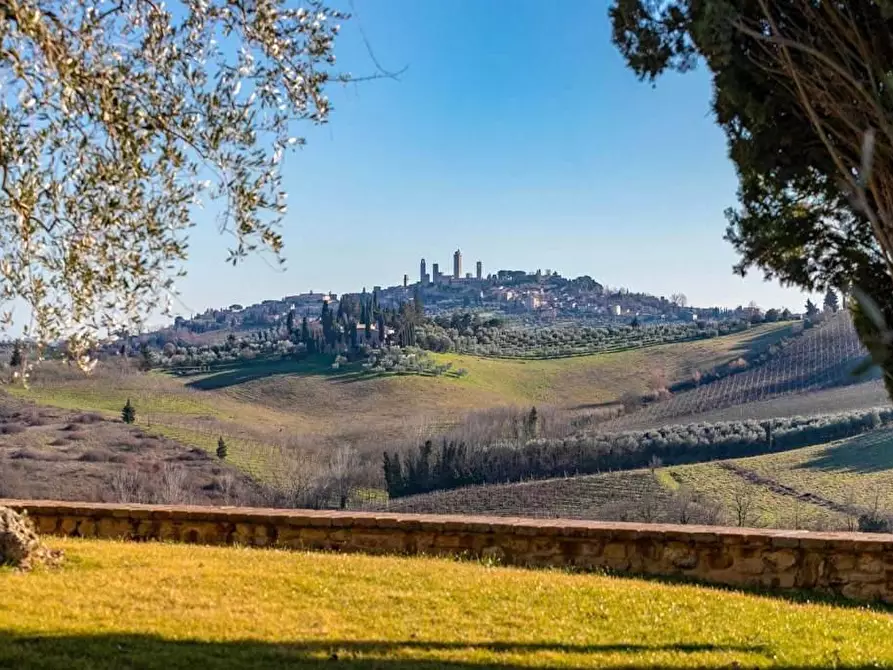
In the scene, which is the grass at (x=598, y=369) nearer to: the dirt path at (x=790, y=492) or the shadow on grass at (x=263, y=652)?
the dirt path at (x=790, y=492)

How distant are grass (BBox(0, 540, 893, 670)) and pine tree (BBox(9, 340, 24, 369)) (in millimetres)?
1813

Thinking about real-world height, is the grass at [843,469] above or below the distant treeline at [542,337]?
below

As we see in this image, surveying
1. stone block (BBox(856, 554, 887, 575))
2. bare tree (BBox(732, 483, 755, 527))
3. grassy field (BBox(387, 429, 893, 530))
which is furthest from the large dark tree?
bare tree (BBox(732, 483, 755, 527))

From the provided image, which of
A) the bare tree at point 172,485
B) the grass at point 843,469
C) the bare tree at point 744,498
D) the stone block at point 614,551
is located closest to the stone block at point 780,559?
the stone block at point 614,551

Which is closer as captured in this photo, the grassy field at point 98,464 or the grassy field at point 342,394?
the grassy field at point 98,464

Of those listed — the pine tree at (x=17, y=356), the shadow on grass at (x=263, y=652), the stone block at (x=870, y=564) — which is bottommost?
the stone block at (x=870, y=564)

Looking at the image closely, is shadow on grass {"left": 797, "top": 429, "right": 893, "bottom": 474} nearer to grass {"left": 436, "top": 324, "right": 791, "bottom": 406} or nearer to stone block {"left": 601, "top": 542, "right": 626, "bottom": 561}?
grass {"left": 436, "top": 324, "right": 791, "bottom": 406}

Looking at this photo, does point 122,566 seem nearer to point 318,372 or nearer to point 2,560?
point 2,560

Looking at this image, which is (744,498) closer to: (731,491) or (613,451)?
(731,491)

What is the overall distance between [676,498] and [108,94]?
41646 mm

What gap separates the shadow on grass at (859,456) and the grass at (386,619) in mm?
46127

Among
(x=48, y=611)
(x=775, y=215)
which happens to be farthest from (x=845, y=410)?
(x=48, y=611)

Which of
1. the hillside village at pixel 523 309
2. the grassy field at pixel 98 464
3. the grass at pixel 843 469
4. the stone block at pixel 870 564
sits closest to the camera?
the stone block at pixel 870 564

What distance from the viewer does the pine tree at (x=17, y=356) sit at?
Result: 7.74 metres
